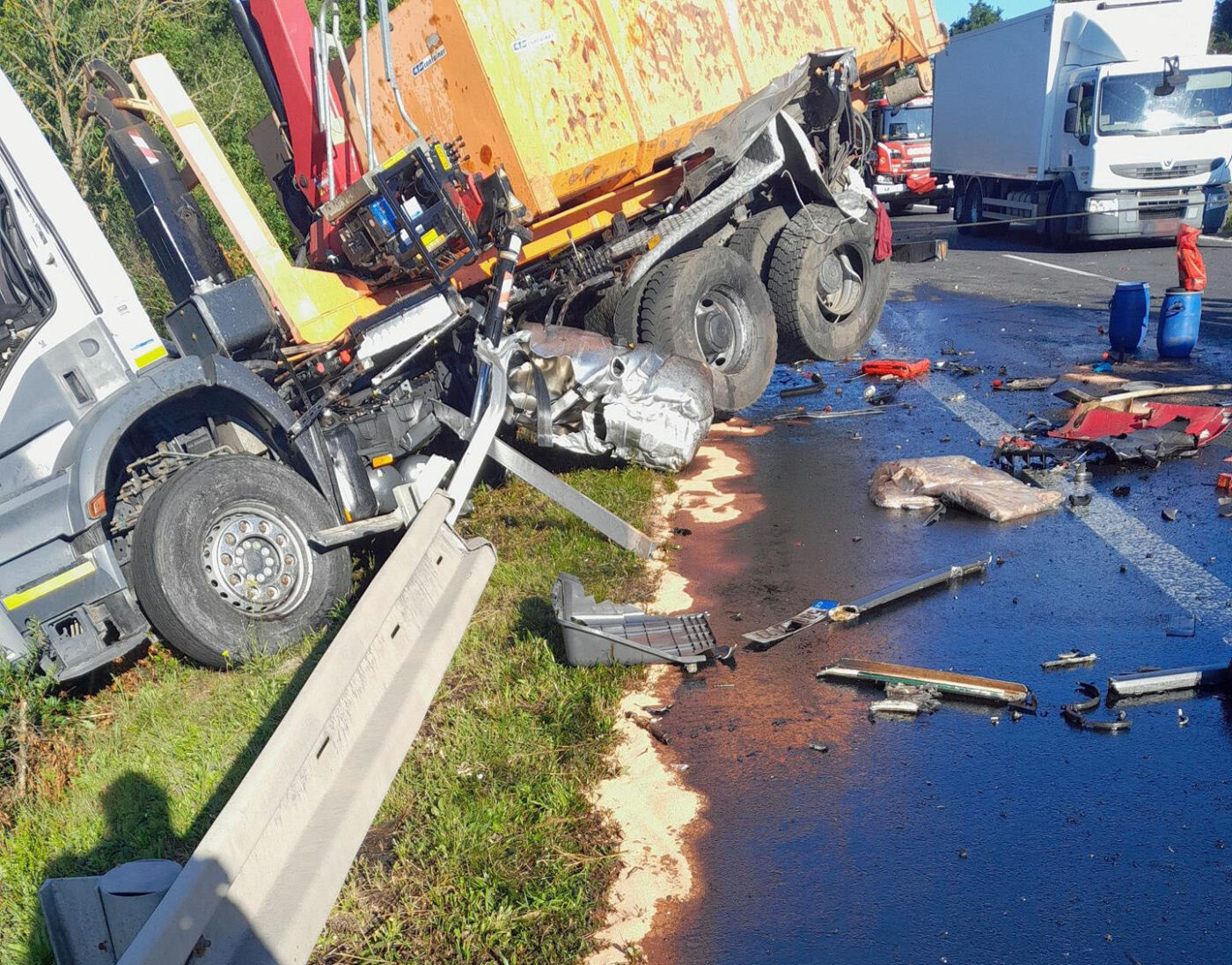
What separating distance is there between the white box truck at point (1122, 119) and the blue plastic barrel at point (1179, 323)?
8485mm

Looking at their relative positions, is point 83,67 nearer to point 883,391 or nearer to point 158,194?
point 158,194

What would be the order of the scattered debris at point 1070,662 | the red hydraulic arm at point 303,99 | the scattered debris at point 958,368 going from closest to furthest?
the scattered debris at point 1070,662
the red hydraulic arm at point 303,99
the scattered debris at point 958,368

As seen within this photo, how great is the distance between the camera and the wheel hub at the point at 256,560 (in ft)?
16.8

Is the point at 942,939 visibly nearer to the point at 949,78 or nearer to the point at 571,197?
the point at 571,197

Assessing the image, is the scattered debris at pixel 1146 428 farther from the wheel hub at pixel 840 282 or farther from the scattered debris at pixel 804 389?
the wheel hub at pixel 840 282

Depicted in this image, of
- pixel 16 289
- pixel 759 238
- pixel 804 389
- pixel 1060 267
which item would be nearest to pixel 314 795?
pixel 16 289

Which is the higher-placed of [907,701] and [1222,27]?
[907,701]

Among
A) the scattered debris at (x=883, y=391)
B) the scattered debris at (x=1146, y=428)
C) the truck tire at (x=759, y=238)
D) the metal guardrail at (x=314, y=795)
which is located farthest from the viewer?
the truck tire at (x=759, y=238)

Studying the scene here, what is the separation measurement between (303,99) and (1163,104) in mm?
14705

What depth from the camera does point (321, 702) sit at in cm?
276

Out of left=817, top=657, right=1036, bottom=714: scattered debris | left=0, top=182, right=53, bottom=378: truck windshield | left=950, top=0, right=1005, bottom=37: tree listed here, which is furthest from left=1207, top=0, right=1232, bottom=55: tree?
left=0, top=182, right=53, bottom=378: truck windshield

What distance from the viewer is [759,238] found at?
902 centimetres

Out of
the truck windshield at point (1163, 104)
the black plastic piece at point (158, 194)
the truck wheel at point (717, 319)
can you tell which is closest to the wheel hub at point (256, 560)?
the black plastic piece at point (158, 194)

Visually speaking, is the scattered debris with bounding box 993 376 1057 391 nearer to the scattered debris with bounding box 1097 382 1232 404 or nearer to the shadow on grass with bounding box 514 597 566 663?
the scattered debris with bounding box 1097 382 1232 404
